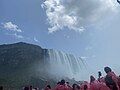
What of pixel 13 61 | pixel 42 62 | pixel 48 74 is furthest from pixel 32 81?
pixel 13 61

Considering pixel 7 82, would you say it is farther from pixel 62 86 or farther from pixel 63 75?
pixel 62 86

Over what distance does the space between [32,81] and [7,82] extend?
9432 millimetres

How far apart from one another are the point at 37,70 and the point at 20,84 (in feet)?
86.8

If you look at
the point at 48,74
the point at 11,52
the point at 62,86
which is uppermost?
the point at 11,52

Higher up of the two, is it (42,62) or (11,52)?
(11,52)

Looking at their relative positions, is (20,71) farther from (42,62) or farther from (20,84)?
(20,84)

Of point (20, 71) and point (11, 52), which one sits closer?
point (20, 71)

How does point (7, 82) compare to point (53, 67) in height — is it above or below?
below

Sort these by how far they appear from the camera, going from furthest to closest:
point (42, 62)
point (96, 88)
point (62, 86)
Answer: point (42, 62)
point (62, 86)
point (96, 88)

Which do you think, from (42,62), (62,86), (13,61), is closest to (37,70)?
(42,62)

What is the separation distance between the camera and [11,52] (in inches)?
5576

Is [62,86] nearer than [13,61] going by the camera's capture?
Yes

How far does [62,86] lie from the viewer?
15.4 metres

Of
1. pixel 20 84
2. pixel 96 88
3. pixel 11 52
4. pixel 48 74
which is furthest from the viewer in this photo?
pixel 11 52
